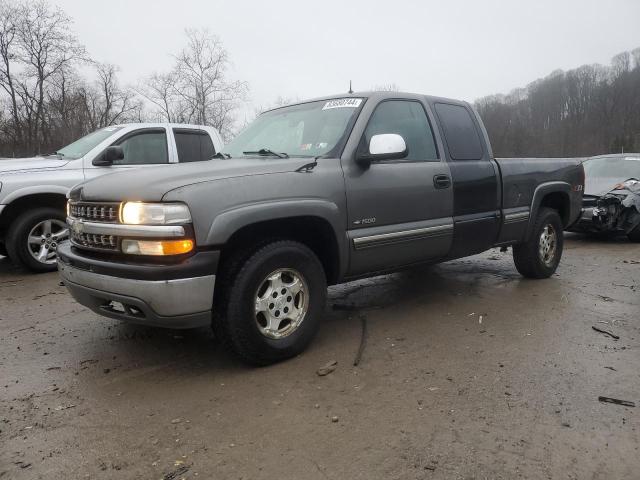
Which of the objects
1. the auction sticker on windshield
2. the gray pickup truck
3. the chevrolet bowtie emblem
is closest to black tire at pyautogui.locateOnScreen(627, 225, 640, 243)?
the gray pickup truck

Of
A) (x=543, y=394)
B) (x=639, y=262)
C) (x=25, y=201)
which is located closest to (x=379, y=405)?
(x=543, y=394)

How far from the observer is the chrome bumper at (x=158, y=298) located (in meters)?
2.75

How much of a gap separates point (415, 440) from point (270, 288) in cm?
129

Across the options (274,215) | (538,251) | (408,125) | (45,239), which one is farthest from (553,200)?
(45,239)

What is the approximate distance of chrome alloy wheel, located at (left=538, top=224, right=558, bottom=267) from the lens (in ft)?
17.9

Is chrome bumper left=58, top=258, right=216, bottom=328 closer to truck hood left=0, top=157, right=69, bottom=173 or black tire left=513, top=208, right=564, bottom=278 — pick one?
truck hood left=0, top=157, right=69, bottom=173

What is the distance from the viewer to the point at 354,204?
11.6 feet

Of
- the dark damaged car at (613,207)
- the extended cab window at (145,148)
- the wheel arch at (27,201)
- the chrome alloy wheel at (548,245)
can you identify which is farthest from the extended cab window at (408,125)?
the dark damaged car at (613,207)

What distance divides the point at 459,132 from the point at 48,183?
15.5 feet

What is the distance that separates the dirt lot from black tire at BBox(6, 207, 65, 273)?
1.39m

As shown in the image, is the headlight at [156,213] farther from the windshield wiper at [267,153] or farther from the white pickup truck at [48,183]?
the white pickup truck at [48,183]

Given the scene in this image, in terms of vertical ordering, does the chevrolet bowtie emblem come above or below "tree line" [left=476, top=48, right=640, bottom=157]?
below

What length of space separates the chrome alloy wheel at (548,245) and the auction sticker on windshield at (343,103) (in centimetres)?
280

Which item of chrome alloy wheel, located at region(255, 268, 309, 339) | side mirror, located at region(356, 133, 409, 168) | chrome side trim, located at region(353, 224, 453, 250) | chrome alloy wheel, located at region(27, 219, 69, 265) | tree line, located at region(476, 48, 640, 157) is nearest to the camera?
chrome alloy wheel, located at region(255, 268, 309, 339)
